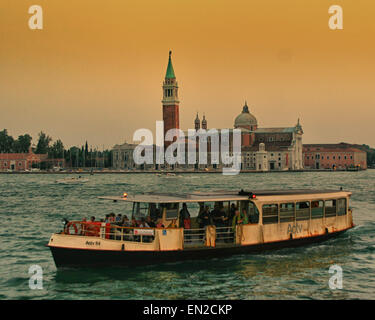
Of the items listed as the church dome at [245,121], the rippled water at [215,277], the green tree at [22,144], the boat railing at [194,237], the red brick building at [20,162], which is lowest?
the rippled water at [215,277]

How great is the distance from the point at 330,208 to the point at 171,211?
6.20m

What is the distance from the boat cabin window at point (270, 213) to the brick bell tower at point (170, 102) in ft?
391

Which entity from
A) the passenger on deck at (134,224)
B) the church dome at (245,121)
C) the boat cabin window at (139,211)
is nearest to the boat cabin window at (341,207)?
the boat cabin window at (139,211)

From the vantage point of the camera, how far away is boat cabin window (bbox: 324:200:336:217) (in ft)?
61.1

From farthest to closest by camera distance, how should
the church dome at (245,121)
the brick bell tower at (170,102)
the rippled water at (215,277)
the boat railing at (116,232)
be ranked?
the church dome at (245,121), the brick bell tower at (170,102), the boat railing at (116,232), the rippled water at (215,277)

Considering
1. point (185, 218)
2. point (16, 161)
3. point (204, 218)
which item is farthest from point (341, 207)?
point (16, 161)

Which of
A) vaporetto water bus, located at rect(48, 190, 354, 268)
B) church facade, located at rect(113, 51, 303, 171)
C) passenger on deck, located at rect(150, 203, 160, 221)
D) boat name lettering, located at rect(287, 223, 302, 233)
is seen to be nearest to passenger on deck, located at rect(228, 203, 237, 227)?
vaporetto water bus, located at rect(48, 190, 354, 268)

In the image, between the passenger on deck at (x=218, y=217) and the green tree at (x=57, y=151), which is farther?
the green tree at (x=57, y=151)

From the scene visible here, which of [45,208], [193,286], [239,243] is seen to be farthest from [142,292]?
[45,208]

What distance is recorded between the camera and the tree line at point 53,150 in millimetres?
141000

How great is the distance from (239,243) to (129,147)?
139 metres

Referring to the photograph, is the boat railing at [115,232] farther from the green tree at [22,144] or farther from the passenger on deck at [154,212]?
the green tree at [22,144]

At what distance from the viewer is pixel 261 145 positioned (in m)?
140
